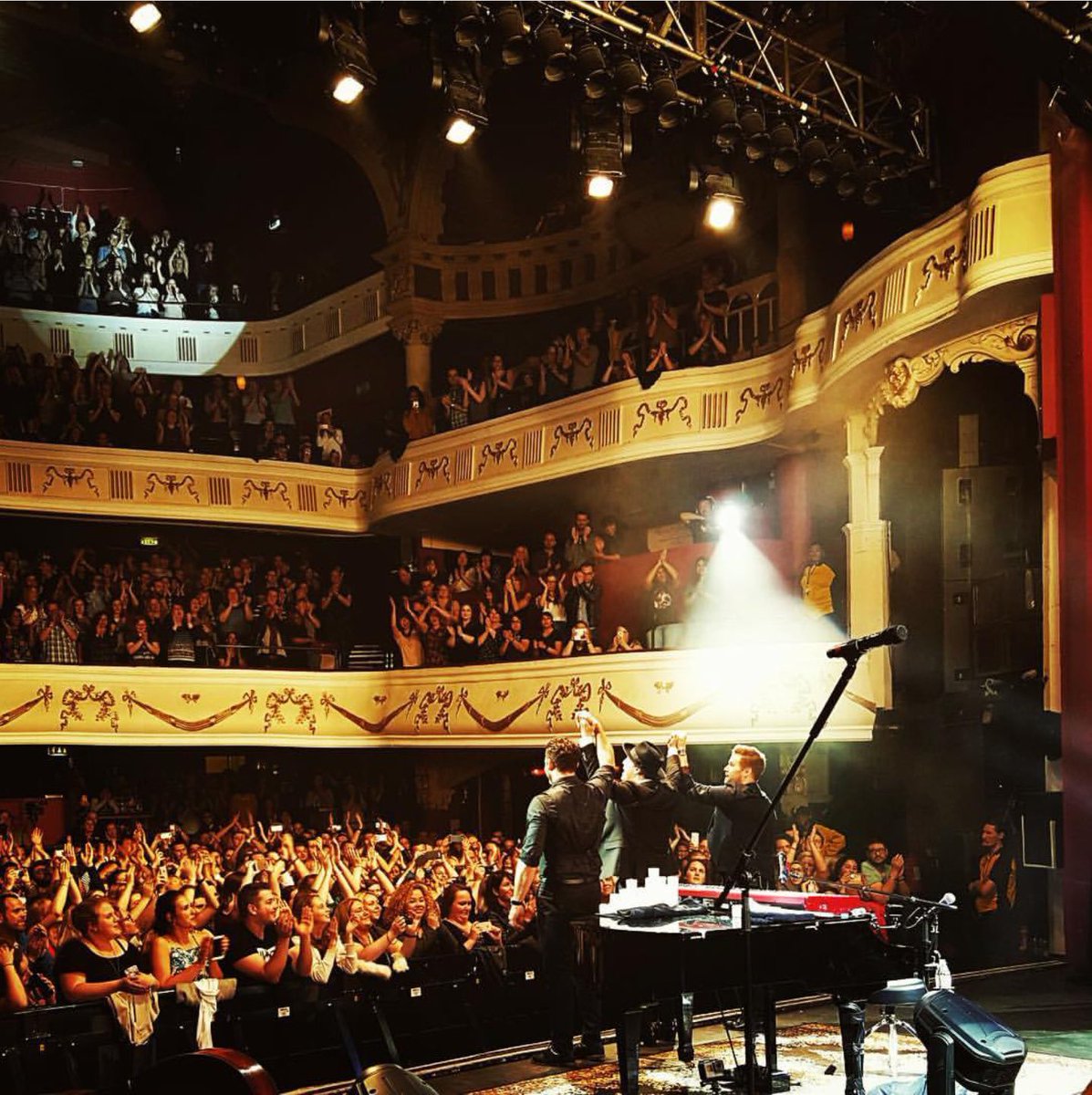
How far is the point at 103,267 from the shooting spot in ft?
73.1

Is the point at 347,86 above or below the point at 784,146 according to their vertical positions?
below

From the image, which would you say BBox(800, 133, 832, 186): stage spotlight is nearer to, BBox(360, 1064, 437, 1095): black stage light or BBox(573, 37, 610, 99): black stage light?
BBox(573, 37, 610, 99): black stage light

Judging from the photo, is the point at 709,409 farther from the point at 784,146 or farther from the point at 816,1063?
the point at 816,1063

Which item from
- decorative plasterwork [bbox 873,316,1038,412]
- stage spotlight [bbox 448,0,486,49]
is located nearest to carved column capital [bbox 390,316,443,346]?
decorative plasterwork [bbox 873,316,1038,412]

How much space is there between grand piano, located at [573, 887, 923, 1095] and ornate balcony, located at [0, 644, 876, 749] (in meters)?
6.78

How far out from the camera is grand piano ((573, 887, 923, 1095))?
559 centimetres

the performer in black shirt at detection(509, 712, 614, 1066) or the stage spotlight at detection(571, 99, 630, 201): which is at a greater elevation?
the stage spotlight at detection(571, 99, 630, 201)

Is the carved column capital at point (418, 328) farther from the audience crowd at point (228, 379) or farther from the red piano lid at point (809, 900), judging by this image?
the red piano lid at point (809, 900)

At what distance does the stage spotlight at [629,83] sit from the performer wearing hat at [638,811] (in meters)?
4.96

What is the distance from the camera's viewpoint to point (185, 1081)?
243cm

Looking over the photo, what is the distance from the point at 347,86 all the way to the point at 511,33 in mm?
1214

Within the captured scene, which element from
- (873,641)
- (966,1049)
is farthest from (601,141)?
(966,1049)

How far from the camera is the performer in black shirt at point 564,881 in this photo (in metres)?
6.71

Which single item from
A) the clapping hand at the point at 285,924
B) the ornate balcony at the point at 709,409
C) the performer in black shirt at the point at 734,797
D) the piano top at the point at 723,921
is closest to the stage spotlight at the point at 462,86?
the ornate balcony at the point at 709,409
